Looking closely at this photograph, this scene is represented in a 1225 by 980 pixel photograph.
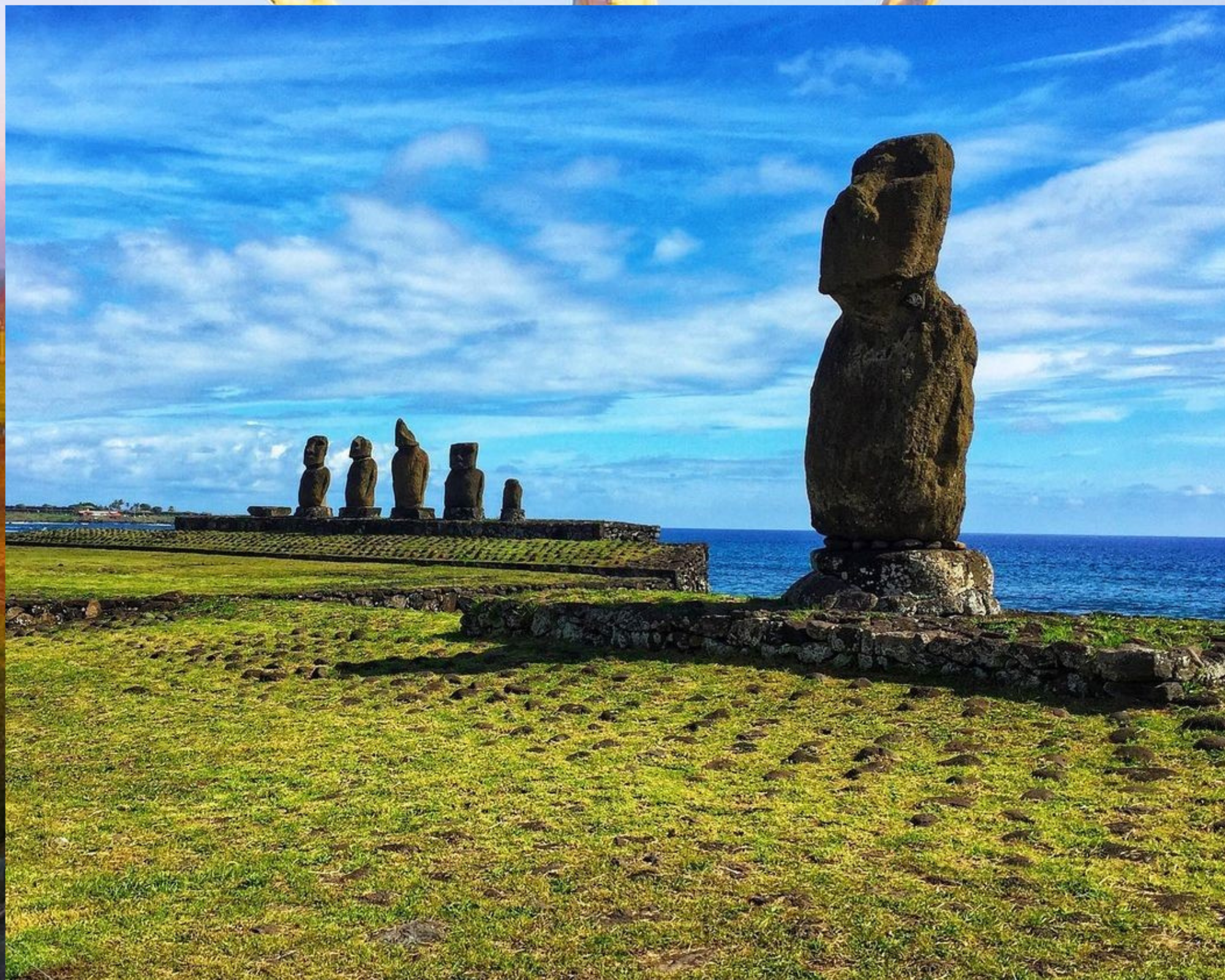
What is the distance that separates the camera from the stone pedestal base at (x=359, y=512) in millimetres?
51531

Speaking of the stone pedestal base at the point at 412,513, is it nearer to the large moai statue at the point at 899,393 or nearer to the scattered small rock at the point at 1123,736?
the large moai statue at the point at 899,393

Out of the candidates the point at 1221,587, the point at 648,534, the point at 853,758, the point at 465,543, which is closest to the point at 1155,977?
the point at 853,758

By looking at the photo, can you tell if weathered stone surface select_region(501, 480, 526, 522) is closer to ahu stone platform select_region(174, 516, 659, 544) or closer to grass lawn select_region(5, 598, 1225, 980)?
ahu stone platform select_region(174, 516, 659, 544)

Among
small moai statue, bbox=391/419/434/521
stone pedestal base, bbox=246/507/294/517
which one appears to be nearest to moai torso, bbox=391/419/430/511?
small moai statue, bbox=391/419/434/521

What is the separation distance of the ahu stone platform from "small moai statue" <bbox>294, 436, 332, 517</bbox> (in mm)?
1304

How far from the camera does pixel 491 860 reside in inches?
241

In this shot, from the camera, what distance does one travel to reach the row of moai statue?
50062mm

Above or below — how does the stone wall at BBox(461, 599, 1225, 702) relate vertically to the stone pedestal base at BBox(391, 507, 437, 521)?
below

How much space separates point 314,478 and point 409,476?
540 cm

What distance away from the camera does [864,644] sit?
11750 mm

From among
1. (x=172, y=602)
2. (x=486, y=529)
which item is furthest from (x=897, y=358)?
(x=486, y=529)

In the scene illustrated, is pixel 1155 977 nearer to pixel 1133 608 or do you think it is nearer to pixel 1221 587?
pixel 1133 608

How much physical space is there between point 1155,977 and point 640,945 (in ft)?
6.87

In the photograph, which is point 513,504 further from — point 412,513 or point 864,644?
point 864,644
